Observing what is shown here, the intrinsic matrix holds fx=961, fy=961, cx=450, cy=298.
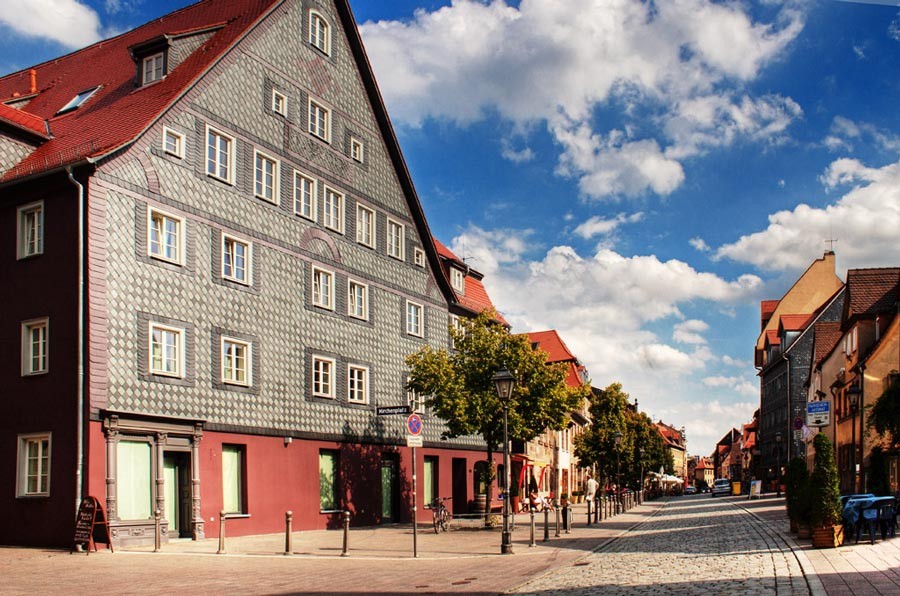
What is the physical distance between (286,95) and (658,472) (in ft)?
265

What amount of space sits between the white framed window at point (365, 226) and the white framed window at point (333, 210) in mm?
1203

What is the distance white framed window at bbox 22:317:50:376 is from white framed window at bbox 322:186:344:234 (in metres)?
11.7

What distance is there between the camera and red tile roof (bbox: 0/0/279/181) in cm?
2594

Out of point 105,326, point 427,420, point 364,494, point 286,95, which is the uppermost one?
point 286,95

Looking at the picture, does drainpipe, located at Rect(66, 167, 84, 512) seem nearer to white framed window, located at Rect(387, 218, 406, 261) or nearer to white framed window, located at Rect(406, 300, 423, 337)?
white framed window, located at Rect(387, 218, 406, 261)

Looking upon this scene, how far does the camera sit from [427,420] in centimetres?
4066

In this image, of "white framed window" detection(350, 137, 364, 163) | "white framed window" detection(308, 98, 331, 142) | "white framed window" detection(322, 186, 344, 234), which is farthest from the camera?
"white framed window" detection(350, 137, 364, 163)

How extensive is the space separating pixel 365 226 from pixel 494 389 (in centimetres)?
898

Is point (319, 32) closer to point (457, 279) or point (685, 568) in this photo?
point (457, 279)

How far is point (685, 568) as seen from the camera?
58.0ft

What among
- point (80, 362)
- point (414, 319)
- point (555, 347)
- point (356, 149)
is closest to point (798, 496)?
point (80, 362)

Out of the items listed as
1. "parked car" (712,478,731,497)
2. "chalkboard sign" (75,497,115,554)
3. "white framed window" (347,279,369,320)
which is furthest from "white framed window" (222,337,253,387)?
"parked car" (712,478,731,497)

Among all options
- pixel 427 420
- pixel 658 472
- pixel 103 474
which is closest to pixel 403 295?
pixel 427 420

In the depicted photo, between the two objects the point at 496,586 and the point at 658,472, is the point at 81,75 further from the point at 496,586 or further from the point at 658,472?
the point at 658,472
